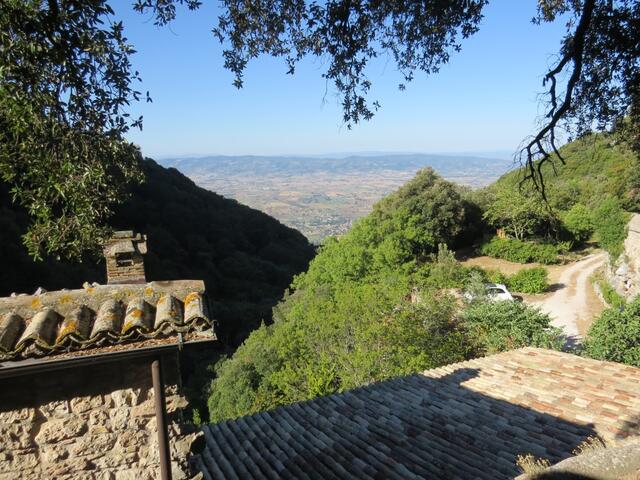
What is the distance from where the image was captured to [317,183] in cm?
16100

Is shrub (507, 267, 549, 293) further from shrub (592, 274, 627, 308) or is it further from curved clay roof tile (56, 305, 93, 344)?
curved clay roof tile (56, 305, 93, 344)

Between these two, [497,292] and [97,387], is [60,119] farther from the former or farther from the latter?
[497,292]

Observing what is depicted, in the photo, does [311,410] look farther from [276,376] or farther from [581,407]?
[276,376]

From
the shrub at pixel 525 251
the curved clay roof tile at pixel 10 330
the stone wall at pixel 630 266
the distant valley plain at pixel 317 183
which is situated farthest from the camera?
the distant valley plain at pixel 317 183

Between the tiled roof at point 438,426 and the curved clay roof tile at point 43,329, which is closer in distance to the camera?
the curved clay roof tile at point 43,329

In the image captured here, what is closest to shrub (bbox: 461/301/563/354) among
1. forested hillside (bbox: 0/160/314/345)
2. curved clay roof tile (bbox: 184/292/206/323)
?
curved clay roof tile (bbox: 184/292/206/323)

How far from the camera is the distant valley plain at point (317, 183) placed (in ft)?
312

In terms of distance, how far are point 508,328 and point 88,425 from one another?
13291mm

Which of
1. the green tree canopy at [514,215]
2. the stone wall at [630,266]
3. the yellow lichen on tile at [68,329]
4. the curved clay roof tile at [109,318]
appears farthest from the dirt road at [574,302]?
the yellow lichen on tile at [68,329]

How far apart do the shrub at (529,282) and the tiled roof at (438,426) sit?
42.6ft

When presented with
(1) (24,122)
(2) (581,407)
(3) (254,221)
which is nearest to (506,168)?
(1) (24,122)

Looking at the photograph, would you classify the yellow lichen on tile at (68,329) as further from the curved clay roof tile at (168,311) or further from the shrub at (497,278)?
the shrub at (497,278)

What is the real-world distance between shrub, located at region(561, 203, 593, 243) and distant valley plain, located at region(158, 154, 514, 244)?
4271 cm

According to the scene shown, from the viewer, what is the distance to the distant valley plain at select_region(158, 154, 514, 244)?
9519 centimetres
